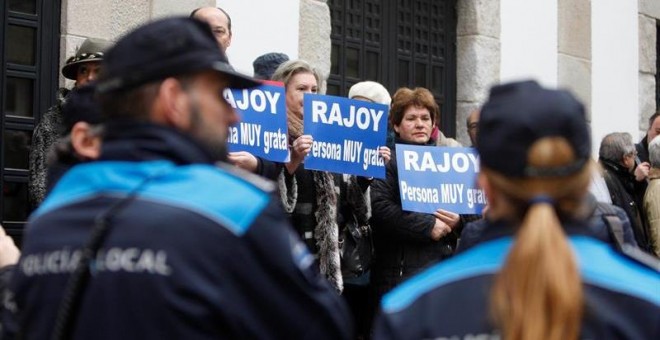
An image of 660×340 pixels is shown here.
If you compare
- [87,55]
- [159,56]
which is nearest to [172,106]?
[159,56]

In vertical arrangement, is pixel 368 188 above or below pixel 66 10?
below

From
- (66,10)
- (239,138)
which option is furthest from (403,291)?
(66,10)

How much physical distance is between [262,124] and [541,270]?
157 inches

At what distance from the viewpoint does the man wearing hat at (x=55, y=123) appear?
552 cm

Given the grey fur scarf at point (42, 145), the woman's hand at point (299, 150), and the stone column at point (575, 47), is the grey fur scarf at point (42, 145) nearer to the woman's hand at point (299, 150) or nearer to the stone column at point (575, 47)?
the woman's hand at point (299, 150)

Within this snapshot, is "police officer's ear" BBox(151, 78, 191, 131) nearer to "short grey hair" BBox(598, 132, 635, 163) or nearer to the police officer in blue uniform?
the police officer in blue uniform

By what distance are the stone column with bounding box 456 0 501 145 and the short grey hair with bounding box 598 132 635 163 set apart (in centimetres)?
205

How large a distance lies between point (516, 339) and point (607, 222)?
1992 millimetres

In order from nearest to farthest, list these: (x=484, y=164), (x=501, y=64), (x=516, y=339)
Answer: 1. (x=516, y=339)
2. (x=484, y=164)
3. (x=501, y=64)

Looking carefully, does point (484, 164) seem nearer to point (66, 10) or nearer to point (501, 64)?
point (66, 10)

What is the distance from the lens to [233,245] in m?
2.45

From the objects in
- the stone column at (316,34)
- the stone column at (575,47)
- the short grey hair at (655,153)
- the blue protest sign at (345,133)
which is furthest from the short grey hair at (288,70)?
the stone column at (575,47)

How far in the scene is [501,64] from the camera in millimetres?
11164

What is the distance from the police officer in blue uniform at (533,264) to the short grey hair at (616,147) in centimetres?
655
